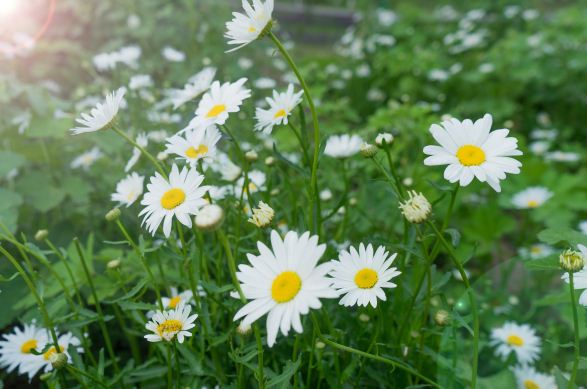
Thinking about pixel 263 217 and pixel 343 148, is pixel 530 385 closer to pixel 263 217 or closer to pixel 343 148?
pixel 343 148

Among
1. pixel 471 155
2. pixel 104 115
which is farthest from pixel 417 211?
pixel 104 115

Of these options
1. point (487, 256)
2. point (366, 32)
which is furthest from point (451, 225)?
point (366, 32)

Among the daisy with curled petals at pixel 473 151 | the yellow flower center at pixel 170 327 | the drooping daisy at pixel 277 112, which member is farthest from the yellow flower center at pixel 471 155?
the yellow flower center at pixel 170 327

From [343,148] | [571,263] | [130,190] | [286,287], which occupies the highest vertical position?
[343,148]

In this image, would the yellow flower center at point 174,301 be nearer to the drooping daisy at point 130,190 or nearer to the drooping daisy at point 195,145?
the drooping daisy at point 130,190

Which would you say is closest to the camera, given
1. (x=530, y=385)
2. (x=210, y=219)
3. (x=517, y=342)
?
(x=210, y=219)

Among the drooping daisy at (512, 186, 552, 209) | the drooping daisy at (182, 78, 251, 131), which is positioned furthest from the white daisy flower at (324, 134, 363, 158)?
the drooping daisy at (512, 186, 552, 209)
